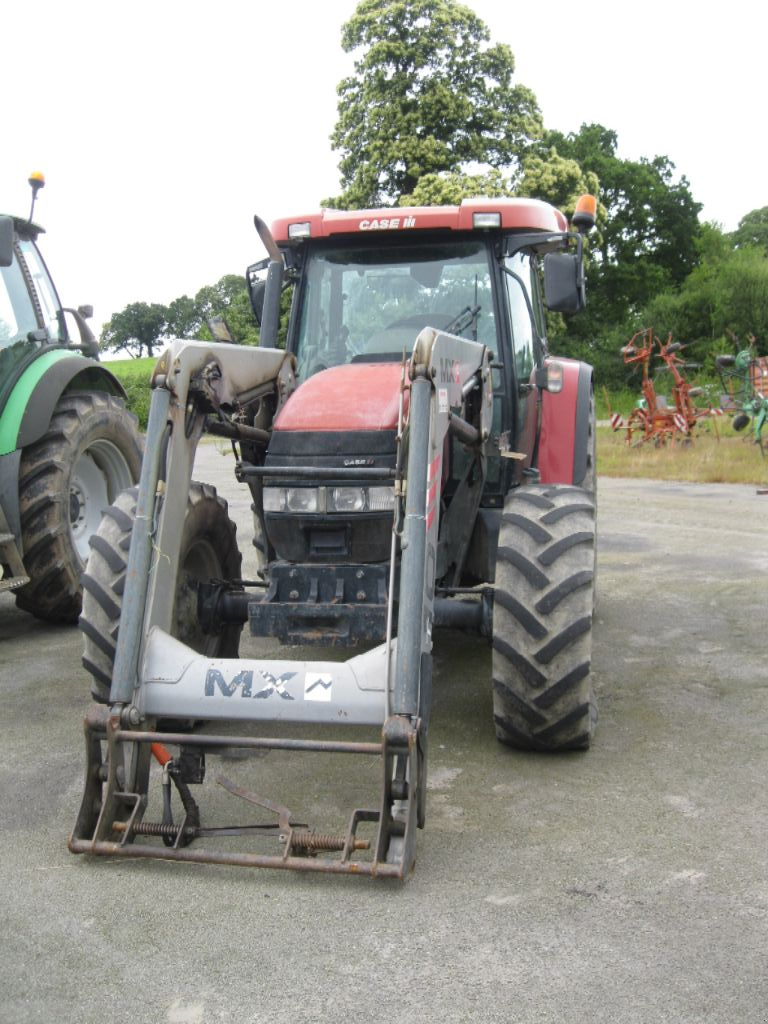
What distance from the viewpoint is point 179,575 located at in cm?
447

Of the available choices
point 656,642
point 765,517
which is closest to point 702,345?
point 765,517

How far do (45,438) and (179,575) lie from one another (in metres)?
2.54

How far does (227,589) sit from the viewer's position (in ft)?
15.9

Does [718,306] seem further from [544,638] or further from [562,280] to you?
[544,638]

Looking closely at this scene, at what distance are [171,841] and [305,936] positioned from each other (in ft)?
2.22

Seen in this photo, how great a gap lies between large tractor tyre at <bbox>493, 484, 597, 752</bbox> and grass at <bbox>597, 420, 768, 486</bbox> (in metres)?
11.2

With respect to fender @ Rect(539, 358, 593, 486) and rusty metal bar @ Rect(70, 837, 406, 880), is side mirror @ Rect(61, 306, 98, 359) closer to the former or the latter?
fender @ Rect(539, 358, 593, 486)

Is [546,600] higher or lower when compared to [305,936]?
higher

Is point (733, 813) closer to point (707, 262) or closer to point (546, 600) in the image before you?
point (546, 600)

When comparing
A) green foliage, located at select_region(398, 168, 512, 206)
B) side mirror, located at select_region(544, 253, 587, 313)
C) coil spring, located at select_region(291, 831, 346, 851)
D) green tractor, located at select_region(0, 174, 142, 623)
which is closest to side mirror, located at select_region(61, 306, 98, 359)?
green tractor, located at select_region(0, 174, 142, 623)

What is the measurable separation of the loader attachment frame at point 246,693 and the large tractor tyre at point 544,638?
0.48 metres

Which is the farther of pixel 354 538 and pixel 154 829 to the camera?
pixel 354 538

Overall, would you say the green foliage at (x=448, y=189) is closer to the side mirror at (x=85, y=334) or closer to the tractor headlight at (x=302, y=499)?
the side mirror at (x=85, y=334)

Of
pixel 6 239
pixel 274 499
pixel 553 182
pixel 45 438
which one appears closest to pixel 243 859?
pixel 274 499
